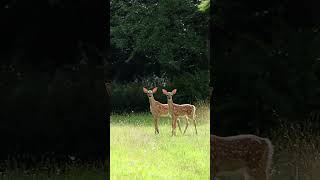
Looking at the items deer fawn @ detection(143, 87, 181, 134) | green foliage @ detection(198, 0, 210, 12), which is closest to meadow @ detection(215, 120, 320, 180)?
deer fawn @ detection(143, 87, 181, 134)

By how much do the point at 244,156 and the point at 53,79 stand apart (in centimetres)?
177

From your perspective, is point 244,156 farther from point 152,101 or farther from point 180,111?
point 152,101

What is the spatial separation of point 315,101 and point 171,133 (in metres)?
1.65

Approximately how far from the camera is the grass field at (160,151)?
15.9 feet

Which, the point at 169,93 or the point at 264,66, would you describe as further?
the point at 169,93

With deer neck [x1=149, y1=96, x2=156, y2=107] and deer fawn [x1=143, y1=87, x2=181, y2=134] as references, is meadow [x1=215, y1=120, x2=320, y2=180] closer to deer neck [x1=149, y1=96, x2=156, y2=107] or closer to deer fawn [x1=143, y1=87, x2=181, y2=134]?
deer fawn [x1=143, y1=87, x2=181, y2=134]

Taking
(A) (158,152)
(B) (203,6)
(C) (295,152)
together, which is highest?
(B) (203,6)

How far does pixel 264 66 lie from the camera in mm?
4035

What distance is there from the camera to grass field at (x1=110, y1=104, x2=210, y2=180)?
15.9ft

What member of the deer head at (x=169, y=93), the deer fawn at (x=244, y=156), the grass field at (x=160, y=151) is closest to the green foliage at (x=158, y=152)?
the grass field at (x=160, y=151)

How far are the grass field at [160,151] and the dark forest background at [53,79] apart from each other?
796 mm

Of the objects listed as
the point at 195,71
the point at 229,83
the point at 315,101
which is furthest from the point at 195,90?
the point at 315,101

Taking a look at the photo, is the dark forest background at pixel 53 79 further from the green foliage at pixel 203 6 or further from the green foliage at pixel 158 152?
the green foliage at pixel 203 6

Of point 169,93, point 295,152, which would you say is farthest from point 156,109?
point 295,152
